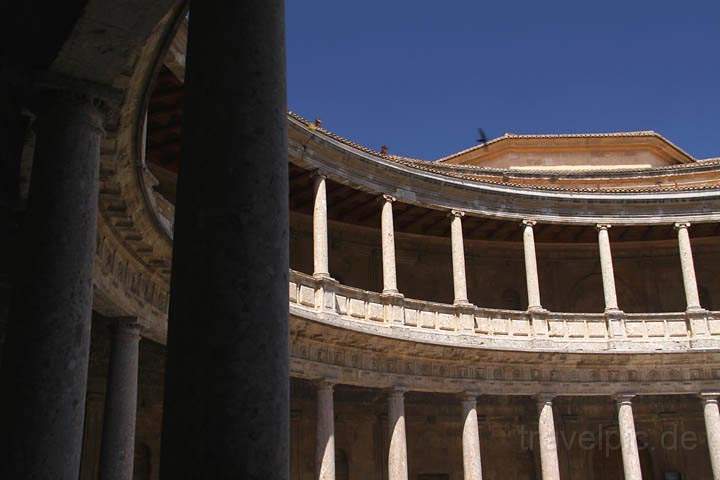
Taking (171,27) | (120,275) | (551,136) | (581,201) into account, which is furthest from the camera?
(551,136)

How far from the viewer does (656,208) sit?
954 inches

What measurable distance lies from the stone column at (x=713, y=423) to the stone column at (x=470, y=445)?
20.1 feet

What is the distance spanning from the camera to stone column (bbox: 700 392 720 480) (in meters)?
21.5

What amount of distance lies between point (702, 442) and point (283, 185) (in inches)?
974

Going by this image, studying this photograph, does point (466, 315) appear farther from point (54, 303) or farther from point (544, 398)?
point (54, 303)

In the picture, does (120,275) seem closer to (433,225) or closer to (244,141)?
(244,141)

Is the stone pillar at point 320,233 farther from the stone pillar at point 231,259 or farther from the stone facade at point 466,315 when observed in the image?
the stone pillar at point 231,259

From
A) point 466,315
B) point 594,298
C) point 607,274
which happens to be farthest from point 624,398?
point 594,298

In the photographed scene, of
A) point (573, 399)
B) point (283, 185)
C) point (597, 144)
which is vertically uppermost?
point (597, 144)

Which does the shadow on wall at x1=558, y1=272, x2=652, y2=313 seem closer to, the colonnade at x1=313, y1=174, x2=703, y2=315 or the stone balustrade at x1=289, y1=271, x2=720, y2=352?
the colonnade at x1=313, y1=174, x2=703, y2=315

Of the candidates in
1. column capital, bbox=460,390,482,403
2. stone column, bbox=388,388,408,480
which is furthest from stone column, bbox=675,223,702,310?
stone column, bbox=388,388,408,480

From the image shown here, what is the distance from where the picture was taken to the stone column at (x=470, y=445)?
20.2m

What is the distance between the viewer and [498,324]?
22000 mm

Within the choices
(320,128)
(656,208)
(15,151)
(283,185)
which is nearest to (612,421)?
(656,208)
